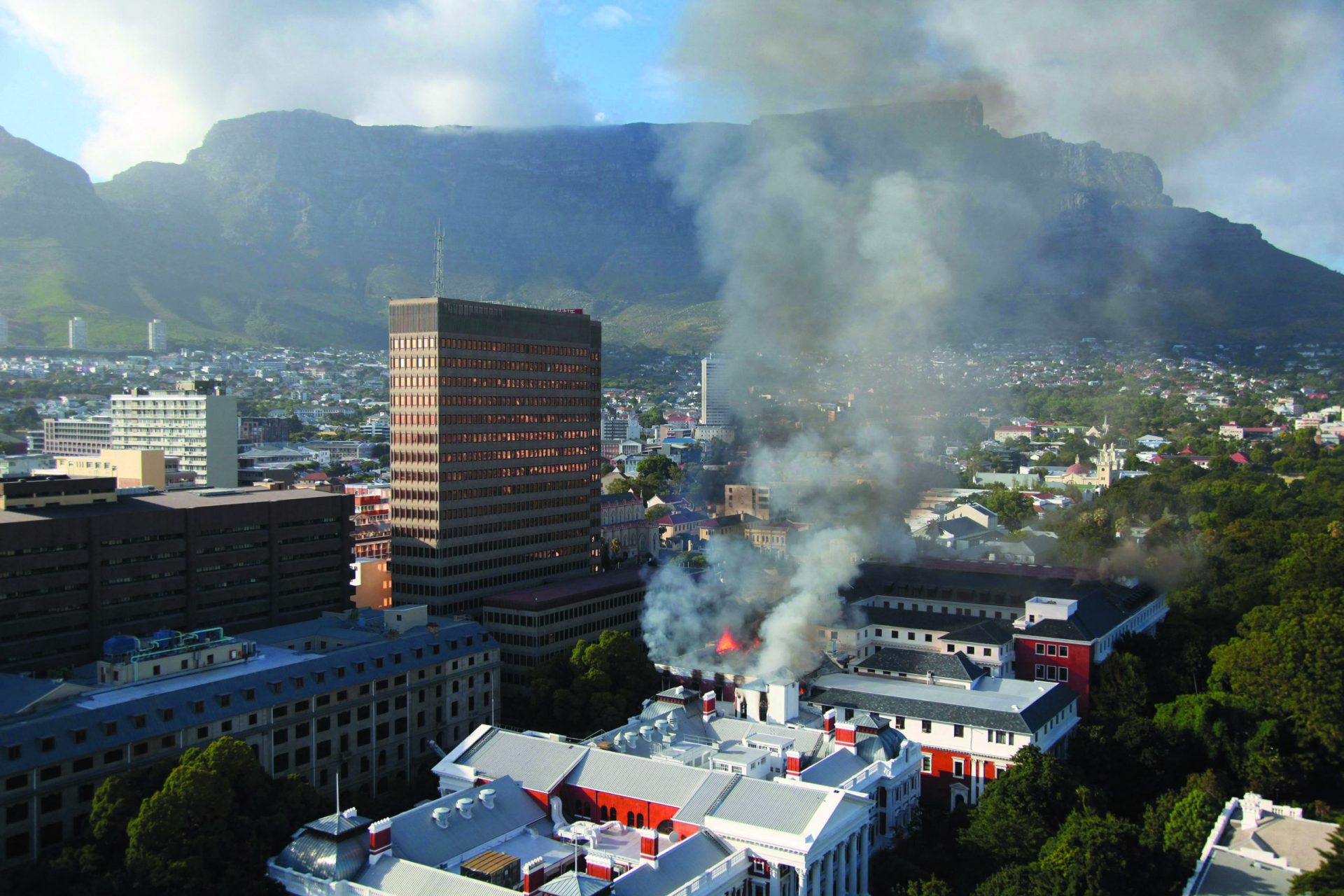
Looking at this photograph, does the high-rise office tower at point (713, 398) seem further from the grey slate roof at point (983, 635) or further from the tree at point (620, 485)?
the grey slate roof at point (983, 635)

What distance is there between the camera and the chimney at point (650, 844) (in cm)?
3136

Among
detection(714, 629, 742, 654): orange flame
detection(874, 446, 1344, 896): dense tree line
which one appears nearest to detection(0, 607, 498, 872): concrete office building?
detection(714, 629, 742, 654): orange flame

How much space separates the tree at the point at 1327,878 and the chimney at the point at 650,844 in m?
17.0

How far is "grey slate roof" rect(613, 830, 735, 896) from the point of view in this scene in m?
29.4

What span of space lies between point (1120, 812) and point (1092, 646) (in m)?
12.3

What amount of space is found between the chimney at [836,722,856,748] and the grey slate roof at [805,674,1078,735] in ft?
16.0

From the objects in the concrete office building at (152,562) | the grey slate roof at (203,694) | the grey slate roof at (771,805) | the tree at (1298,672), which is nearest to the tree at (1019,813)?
the grey slate roof at (771,805)

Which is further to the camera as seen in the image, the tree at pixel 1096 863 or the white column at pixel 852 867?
the white column at pixel 852 867

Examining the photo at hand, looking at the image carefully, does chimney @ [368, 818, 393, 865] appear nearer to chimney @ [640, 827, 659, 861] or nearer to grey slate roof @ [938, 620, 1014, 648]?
chimney @ [640, 827, 659, 861]

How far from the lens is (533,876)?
29.0m

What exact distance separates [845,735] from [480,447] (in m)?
32.6

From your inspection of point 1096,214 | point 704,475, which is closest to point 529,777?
point 704,475

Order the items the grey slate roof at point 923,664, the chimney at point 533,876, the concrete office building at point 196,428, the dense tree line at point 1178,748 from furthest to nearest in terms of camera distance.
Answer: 1. the concrete office building at point 196,428
2. the grey slate roof at point 923,664
3. the dense tree line at point 1178,748
4. the chimney at point 533,876

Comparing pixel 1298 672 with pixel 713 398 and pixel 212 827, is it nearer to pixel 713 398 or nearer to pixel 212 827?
pixel 212 827
